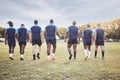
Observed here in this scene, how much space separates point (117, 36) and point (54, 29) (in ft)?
381

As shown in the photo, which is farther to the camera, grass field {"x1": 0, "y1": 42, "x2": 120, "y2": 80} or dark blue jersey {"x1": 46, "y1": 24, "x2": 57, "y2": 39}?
dark blue jersey {"x1": 46, "y1": 24, "x2": 57, "y2": 39}

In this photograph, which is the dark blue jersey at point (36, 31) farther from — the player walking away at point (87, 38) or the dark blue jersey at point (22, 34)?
the player walking away at point (87, 38)

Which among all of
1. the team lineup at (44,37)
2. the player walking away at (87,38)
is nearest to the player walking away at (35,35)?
the team lineup at (44,37)

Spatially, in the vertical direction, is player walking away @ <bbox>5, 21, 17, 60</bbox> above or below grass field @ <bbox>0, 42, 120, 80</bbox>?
above

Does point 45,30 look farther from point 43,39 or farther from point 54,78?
point 54,78

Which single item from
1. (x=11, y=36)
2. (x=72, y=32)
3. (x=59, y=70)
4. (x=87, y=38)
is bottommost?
(x=59, y=70)

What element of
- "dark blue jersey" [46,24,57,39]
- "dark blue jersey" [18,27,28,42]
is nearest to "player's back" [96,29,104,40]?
"dark blue jersey" [46,24,57,39]

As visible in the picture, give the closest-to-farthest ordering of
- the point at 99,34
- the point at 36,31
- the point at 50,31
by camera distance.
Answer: the point at 50,31 → the point at 36,31 → the point at 99,34

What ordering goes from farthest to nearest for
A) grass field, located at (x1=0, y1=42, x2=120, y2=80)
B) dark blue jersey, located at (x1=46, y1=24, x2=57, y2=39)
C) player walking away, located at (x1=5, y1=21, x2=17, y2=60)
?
1. player walking away, located at (x1=5, y1=21, x2=17, y2=60)
2. dark blue jersey, located at (x1=46, y1=24, x2=57, y2=39)
3. grass field, located at (x1=0, y1=42, x2=120, y2=80)

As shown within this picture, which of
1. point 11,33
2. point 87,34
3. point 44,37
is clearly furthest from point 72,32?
point 11,33

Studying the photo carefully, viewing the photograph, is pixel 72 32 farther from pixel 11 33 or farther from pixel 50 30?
pixel 11 33

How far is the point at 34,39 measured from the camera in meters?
16.4

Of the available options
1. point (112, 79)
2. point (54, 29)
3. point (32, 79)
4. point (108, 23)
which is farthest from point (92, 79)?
point (108, 23)

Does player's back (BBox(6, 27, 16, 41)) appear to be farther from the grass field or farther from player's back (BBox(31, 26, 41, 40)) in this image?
the grass field
